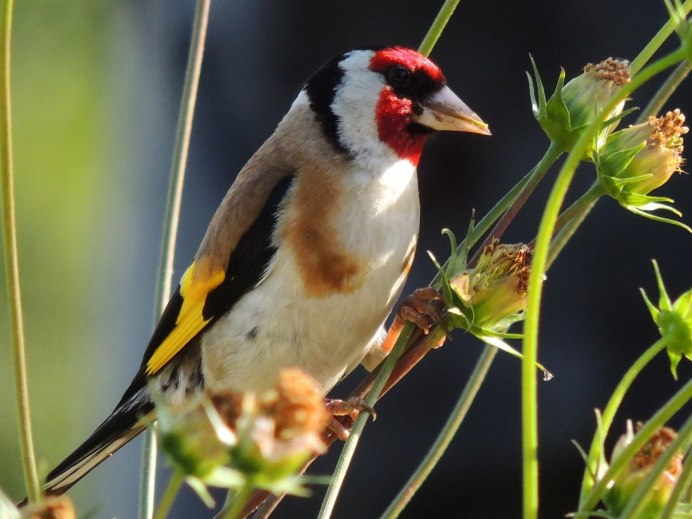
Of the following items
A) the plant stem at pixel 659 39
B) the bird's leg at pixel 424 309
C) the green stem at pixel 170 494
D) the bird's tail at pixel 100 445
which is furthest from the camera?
the bird's tail at pixel 100 445

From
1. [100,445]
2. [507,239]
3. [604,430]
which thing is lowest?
[507,239]

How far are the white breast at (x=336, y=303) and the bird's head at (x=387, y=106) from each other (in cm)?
3

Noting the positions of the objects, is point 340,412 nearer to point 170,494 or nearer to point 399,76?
point 399,76

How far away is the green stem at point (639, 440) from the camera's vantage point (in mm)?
525

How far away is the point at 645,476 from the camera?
61 centimetres

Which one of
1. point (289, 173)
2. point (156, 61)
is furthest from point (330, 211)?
point (156, 61)

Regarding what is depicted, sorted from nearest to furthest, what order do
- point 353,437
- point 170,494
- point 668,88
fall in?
1. point 170,494
2. point 353,437
3. point 668,88

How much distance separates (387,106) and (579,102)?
0.41 meters

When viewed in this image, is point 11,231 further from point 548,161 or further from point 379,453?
point 379,453

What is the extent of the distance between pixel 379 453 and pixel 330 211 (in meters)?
1.17

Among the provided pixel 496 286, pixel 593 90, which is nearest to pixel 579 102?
pixel 593 90

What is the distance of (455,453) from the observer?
2.20 m

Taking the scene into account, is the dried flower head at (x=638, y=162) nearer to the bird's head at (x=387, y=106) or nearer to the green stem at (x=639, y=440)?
the green stem at (x=639, y=440)

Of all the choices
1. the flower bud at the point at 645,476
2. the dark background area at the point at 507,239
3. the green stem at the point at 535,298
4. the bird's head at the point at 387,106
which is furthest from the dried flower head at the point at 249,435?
the dark background area at the point at 507,239
